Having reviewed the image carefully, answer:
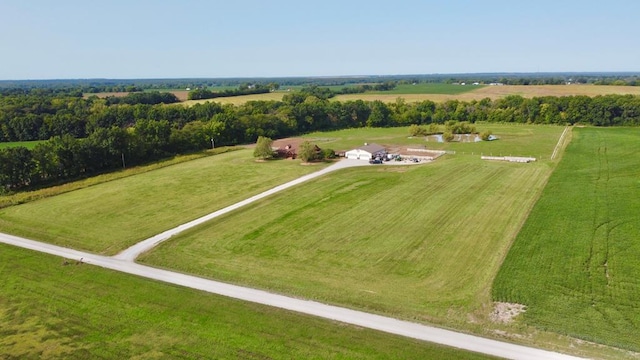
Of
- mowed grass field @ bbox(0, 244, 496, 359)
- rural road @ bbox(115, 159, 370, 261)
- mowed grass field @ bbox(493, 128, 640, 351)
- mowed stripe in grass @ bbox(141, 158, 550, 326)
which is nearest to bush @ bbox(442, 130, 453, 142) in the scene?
rural road @ bbox(115, 159, 370, 261)

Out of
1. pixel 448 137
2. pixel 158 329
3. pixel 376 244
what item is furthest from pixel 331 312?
pixel 448 137

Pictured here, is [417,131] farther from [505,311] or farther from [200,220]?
[505,311]

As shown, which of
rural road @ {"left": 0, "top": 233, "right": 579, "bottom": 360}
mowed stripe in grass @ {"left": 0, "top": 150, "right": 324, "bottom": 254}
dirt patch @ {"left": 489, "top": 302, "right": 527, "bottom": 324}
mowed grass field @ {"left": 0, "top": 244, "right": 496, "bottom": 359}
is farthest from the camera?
Result: mowed stripe in grass @ {"left": 0, "top": 150, "right": 324, "bottom": 254}

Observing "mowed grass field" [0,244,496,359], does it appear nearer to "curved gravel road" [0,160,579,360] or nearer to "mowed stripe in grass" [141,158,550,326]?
"curved gravel road" [0,160,579,360]

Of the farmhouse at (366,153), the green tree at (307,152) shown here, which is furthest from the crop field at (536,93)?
the green tree at (307,152)

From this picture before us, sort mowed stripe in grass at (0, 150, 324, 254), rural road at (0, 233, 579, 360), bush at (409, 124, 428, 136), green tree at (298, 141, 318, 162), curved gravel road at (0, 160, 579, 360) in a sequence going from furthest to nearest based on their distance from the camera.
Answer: bush at (409, 124, 428, 136), green tree at (298, 141, 318, 162), mowed stripe in grass at (0, 150, 324, 254), curved gravel road at (0, 160, 579, 360), rural road at (0, 233, 579, 360)

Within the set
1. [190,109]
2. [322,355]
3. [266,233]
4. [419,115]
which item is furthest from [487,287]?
[419,115]

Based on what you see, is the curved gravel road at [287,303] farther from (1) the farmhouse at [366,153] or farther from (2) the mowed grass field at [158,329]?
(1) the farmhouse at [366,153]
